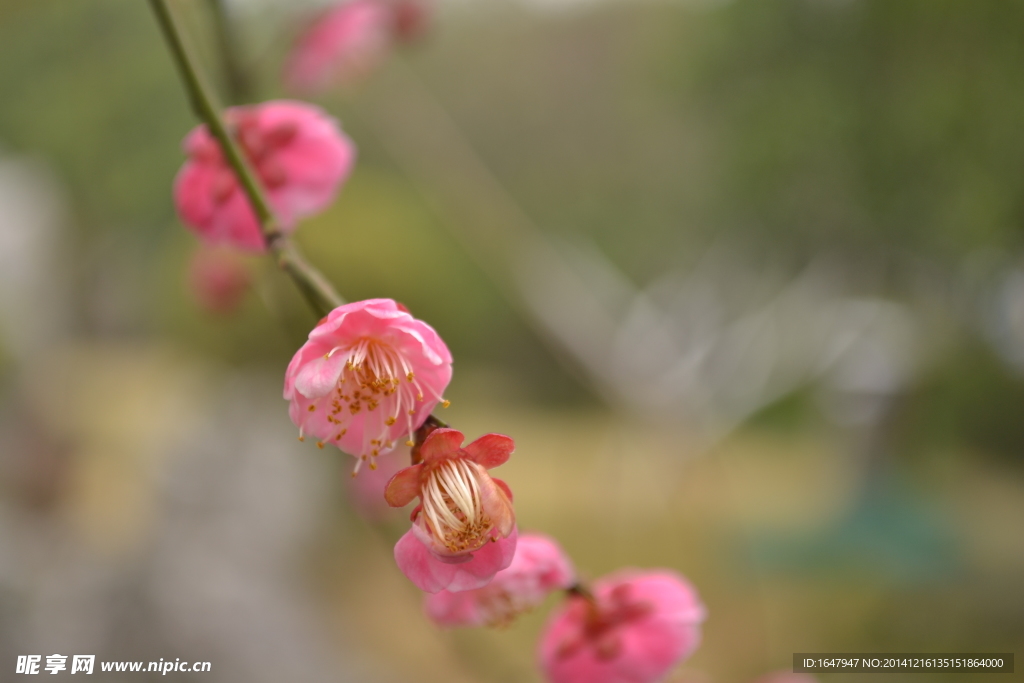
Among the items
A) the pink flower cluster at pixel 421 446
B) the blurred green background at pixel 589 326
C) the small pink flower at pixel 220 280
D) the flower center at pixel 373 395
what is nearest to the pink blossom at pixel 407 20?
the blurred green background at pixel 589 326

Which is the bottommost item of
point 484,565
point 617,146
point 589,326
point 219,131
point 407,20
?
point 484,565

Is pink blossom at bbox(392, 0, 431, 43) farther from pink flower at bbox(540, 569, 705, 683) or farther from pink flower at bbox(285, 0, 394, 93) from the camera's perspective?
pink flower at bbox(540, 569, 705, 683)

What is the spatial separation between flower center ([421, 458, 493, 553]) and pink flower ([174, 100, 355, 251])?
13 centimetres

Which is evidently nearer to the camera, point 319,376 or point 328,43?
point 319,376

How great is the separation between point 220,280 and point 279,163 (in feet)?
0.87

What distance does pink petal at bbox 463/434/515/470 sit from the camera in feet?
0.48

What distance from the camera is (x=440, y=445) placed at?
0.15 meters

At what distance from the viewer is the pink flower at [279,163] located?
232mm

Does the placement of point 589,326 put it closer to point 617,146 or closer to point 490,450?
point 617,146

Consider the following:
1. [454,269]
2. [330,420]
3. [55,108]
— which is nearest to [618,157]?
[454,269]

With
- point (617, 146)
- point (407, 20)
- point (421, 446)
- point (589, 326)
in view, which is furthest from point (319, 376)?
point (617, 146)

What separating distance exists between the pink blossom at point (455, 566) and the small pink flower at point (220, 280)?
1.19ft

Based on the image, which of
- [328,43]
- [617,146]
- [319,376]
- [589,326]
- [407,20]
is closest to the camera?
[319,376]

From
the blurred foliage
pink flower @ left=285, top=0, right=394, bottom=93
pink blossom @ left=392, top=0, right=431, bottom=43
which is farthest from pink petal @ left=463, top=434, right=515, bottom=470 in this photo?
the blurred foliage
